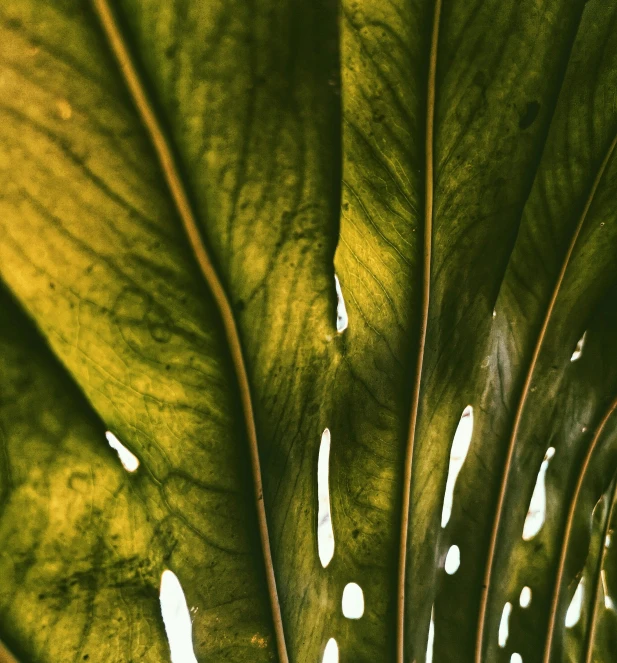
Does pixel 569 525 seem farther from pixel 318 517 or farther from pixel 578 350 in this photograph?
pixel 318 517

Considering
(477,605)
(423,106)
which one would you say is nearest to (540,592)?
(477,605)

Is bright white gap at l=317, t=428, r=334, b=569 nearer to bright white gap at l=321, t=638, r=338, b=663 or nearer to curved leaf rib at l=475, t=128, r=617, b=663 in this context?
bright white gap at l=321, t=638, r=338, b=663

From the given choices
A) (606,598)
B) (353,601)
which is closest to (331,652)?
(353,601)

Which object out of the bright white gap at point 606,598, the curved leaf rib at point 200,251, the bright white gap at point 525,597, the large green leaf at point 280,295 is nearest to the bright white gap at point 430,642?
the large green leaf at point 280,295

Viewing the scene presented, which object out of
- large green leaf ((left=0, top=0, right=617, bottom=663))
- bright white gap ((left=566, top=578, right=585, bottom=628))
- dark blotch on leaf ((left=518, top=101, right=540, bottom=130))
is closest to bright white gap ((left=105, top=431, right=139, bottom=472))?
large green leaf ((left=0, top=0, right=617, bottom=663))

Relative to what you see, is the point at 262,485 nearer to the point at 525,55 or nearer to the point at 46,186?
the point at 46,186
